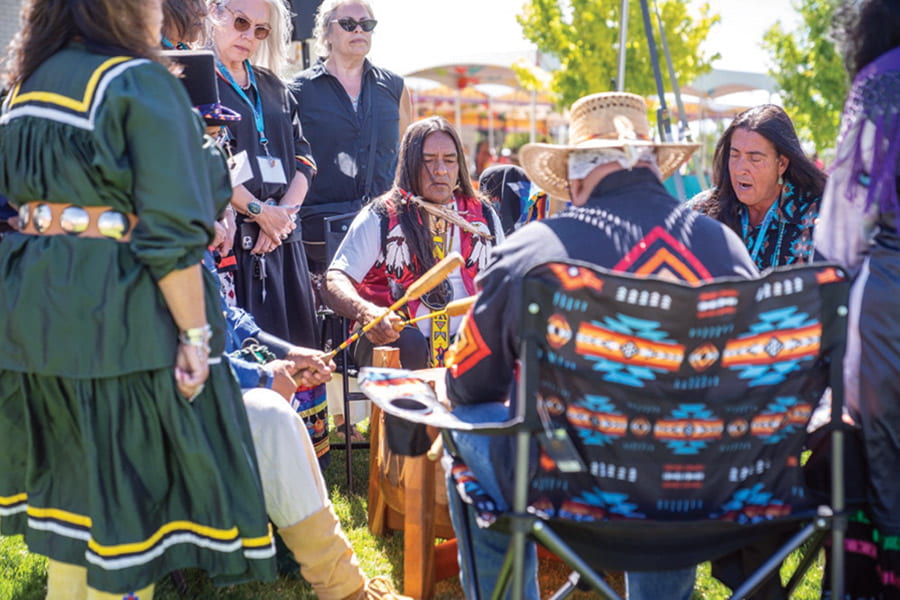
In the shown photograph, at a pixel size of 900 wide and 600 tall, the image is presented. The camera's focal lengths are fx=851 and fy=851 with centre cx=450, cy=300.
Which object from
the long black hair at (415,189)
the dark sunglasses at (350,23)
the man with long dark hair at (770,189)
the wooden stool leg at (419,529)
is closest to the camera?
the wooden stool leg at (419,529)

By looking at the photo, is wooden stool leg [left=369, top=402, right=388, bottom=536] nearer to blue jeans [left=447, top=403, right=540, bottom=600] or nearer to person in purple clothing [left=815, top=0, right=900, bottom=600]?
blue jeans [left=447, top=403, right=540, bottom=600]

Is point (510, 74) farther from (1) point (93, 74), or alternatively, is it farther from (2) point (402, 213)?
(1) point (93, 74)

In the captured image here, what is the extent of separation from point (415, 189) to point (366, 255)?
367 millimetres

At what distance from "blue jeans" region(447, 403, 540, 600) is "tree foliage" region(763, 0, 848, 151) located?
13726 mm

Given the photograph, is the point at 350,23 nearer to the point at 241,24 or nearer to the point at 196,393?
the point at 241,24

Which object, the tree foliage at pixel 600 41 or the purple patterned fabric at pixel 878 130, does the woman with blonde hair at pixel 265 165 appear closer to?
the purple patterned fabric at pixel 878 130

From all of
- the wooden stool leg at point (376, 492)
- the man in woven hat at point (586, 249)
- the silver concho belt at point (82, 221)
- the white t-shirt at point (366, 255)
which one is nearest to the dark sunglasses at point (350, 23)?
the white t-shirt at point (366, 255)

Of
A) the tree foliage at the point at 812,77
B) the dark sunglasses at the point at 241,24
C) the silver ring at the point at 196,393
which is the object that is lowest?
the silver ring at the point at 196,393

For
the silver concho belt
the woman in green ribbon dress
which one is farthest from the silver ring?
the silver concho belt

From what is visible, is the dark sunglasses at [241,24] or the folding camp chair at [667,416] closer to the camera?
the folding camp chair at [667,416]

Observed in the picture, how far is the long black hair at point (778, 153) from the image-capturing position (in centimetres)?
319

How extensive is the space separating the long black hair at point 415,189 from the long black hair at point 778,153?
1023 millimetres

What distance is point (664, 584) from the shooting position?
6.88 feet

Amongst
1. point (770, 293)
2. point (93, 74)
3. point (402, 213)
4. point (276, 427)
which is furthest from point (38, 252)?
point (402, 213)
